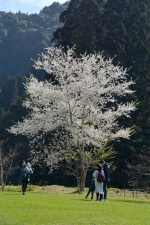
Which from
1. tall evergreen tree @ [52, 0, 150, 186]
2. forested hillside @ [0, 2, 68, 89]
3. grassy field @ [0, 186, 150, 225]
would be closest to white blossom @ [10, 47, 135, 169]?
grassy field @ [0, 186, 150, 225]

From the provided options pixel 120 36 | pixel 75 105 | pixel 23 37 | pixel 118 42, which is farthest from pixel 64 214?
pixel 23 37

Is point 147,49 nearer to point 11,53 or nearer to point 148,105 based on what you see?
point 148,105

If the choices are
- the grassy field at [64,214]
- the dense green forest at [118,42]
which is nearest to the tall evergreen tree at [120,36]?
the dense green forest at [118,42]

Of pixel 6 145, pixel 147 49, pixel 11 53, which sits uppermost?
pixel 11 53

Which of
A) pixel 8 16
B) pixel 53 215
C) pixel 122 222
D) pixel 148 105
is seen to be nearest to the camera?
pixel 122 222

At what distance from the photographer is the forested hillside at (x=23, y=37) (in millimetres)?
130762

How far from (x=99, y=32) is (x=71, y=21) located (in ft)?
10.3

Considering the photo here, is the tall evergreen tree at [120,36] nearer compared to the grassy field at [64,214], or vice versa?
the grassy field at [64,214]

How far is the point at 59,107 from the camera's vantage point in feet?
76.1

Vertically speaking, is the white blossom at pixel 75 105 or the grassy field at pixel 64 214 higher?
the white blossom at pixel 75 105

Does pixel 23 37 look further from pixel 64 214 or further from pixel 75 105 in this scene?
pixel 64 214

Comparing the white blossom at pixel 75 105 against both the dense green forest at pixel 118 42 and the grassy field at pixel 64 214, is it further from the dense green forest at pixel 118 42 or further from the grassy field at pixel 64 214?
the dense green forest at pixel 118 42

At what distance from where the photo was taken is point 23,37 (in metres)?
147

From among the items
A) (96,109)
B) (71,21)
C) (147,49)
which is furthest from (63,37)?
(96,109)
